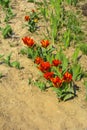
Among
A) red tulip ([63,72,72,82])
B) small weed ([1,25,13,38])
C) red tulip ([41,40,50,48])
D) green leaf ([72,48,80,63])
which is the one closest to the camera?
red tulip ([63,72,72,82])

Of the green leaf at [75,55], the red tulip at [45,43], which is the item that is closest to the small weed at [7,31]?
the red tulip at [45,43]

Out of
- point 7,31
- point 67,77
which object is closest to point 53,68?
point 67,77

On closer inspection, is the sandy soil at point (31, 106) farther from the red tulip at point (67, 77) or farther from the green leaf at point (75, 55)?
the red tulip at point (67, 77)

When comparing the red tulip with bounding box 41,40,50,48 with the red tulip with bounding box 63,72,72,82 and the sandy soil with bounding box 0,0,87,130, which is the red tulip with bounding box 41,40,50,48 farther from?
the red tulip with bounding box 63,72,72,82

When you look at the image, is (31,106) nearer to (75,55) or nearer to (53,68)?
(53,68)

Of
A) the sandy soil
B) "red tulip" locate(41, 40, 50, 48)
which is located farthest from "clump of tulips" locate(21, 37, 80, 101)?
the sandy soil
